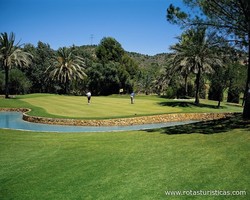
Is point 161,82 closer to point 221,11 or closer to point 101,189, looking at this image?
point 221,11

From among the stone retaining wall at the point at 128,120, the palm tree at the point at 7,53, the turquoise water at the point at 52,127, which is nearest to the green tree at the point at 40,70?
the palm tree at the point at 7,53

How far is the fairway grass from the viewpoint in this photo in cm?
804

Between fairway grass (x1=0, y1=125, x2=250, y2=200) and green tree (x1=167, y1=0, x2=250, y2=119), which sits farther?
green tree (x1=167, y1=0, x2=250, y2=119)

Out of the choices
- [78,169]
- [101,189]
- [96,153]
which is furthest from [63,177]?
[96,153]

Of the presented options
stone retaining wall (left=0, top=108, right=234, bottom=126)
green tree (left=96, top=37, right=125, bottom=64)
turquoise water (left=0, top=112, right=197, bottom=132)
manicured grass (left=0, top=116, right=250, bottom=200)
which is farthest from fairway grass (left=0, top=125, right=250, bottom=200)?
green tree (left=96, top=37, right=125, bottom=64)

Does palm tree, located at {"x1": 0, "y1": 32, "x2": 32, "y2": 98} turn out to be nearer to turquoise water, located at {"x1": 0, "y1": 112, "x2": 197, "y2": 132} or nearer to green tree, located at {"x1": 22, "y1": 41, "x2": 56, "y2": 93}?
turquoise water, located at {"x1": 0, "y1": 112, "x2": 197, "y2": 132}

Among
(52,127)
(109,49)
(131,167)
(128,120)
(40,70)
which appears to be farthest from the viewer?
(109,49)

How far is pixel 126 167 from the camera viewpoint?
10047 millimetres

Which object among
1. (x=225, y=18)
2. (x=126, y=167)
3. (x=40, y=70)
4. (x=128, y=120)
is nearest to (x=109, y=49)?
(x=40, y=70)

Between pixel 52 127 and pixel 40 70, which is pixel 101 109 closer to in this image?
pixel 52 127

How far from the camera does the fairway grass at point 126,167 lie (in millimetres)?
8039

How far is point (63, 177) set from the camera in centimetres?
942

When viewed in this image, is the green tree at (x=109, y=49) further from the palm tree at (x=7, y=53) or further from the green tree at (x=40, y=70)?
the palm tree at (x=7, y=53)

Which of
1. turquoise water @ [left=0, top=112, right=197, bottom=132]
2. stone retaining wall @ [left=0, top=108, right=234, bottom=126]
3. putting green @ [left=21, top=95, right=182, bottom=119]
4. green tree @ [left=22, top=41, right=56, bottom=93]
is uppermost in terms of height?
green tree @ [left=22, top=41, right=56, bottom=93]
